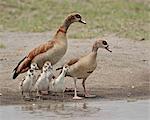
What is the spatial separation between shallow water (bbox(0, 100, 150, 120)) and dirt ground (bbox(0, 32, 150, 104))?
500 mm

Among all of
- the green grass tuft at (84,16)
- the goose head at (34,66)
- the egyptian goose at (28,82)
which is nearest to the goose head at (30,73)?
the egyptian goose at (28,82)

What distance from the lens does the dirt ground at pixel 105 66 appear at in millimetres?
12164

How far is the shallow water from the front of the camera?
9875 mm

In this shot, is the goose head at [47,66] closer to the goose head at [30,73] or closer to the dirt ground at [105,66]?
the goose head at [30,73]

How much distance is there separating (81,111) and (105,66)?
13.6 ft

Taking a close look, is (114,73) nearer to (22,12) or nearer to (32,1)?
(22,12)

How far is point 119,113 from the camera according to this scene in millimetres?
10203

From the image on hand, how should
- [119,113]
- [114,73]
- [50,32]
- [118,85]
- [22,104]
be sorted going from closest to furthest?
1. [119,113]
2. [22,104]
3. [118,85]
4. [114,73]
5. [50,32]

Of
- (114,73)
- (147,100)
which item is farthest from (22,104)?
(114,73)

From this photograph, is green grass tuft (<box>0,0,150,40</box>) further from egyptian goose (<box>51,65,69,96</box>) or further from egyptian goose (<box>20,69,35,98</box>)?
egyptian goose (<box>20,69,35,98</box>)

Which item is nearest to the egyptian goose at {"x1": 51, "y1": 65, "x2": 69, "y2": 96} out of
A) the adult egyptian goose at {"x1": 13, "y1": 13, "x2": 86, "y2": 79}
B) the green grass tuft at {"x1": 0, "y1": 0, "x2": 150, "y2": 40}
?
the adult egyptian goose at {"x1": 13, "y1": 13, "x2": 86, "y2": 79}

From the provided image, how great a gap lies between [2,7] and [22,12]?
0.73 m

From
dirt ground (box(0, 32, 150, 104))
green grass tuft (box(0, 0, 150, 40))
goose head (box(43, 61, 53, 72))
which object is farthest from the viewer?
green grass tuft (box(0, 0, 150, 40))

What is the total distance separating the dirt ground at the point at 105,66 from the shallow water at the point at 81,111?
0.50 meters
